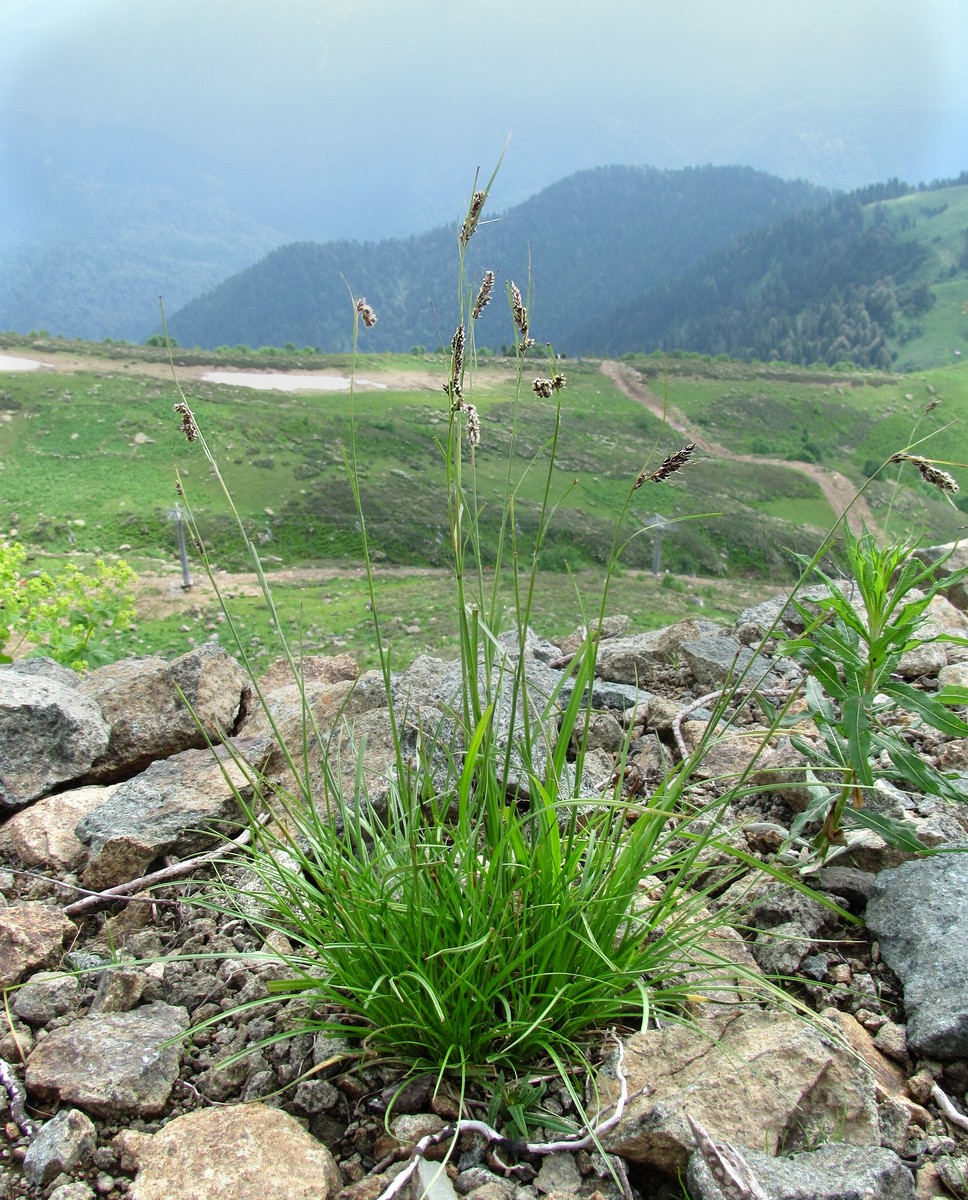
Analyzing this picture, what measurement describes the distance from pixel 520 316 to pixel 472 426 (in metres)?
0.25

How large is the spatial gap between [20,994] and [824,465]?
194 feet

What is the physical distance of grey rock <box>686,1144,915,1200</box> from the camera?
50.2 inches

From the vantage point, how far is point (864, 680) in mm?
2217

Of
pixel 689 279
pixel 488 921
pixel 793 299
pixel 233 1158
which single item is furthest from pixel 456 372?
pixel 689 279

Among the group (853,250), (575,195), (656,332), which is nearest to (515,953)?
(656,332)

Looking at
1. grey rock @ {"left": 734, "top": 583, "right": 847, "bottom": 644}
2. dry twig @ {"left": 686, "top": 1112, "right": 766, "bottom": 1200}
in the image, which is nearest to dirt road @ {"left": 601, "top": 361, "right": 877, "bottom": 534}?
grey rock @ {"left": 734, "top": 583, "right": 847, "bottom": 644}

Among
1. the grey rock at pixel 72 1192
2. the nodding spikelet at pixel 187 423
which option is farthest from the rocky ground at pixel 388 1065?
the nodding spikelet at pixel 187 423

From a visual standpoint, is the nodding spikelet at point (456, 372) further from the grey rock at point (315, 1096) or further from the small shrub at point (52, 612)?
the small shrub at point (52, 612)

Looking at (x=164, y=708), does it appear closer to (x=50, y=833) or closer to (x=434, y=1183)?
(x=50, y=833)

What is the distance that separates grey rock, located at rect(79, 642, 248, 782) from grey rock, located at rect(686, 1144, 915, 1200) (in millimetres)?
2321

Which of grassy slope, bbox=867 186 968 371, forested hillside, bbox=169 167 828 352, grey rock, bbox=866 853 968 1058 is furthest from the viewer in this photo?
forested hillside, bbox=169 167 828 352

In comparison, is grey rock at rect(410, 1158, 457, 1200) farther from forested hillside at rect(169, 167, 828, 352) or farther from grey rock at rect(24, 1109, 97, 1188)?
forested hillside at rect(169, 167, 828, 352)

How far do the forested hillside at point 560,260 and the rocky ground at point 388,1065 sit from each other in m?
121

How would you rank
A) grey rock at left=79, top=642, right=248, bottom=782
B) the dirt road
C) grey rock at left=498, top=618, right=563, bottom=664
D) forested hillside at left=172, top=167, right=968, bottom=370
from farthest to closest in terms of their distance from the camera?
forested hillside at left=172, top=167, right=968, bottom=370, the dirt road, grey rock at left=498, top=618, right=563, bottom=664, grey rock at left=79, top=642, right=248, bottom=782
